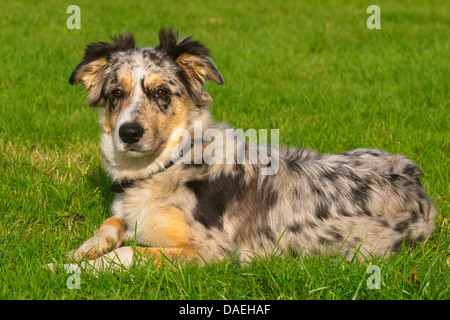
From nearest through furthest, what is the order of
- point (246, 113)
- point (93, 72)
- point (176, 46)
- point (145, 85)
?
point (145, 85) → point (176, 46) → point (93, 72) → point (246, 113)

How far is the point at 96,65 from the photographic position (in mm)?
4805

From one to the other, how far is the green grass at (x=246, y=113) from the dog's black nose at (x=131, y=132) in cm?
107

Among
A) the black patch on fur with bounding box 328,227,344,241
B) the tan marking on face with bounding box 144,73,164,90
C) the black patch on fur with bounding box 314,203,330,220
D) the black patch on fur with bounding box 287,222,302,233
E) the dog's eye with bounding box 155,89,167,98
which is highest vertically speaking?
the tan marking on face with bounding box 144,73,164,90

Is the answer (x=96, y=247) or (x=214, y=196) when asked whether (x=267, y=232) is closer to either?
(x=214, y=196)

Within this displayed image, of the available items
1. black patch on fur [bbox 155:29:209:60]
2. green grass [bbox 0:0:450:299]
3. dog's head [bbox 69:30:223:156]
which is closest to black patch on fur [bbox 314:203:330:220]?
green grass [bbox 0:0:450:299]

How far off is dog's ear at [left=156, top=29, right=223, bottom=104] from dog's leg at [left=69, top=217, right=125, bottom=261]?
53.3 inches

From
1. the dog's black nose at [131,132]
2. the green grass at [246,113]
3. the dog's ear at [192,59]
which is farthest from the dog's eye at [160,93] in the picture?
the green grass at [246,113]

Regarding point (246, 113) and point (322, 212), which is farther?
point (246, 113)

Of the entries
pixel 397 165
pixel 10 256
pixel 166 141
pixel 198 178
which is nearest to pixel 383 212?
pixel 397 165

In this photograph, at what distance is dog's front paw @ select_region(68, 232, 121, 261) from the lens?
415 cm

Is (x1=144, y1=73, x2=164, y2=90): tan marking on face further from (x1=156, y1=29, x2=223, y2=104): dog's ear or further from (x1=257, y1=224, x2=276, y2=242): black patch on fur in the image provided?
(x1=257, y1=224, x2=276, y2=242): black patch on fur

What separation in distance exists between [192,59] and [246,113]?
3500mm

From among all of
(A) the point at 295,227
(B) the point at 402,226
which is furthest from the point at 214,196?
(B) the point at 402,226

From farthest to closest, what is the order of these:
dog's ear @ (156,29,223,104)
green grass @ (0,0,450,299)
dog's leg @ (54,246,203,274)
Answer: dog's ear @ (156,29,223,104)
dog's leg @ (54,246,203,274)
green grass @ (0,0,450,299)
